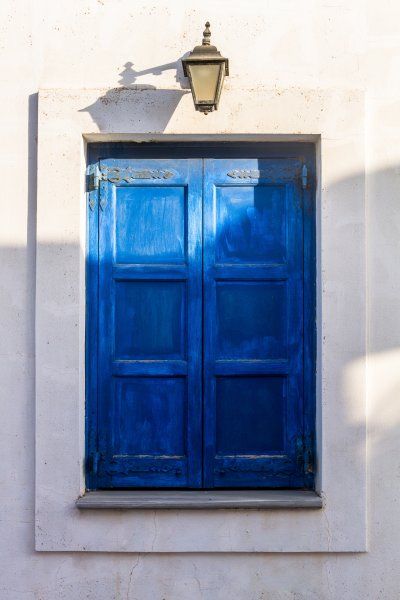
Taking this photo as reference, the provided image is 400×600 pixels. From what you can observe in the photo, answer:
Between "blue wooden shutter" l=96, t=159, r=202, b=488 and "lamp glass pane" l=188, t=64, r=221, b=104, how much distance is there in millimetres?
444

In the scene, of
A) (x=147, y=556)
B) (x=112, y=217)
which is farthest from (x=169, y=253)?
(x=147, y=556)

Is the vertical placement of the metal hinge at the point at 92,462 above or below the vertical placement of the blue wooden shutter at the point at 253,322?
below

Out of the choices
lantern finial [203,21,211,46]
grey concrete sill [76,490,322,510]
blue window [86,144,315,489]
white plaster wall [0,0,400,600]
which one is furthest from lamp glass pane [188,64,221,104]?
grey concrete sill [76,490,322,510]

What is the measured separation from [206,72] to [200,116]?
291 millimetres

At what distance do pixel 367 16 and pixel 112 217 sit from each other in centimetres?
179

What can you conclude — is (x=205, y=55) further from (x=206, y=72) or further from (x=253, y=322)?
(x=253, y=322)

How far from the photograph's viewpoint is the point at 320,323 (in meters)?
4.01

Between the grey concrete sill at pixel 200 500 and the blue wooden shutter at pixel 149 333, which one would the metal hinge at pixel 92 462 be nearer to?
the blue wooden shutter at pixel 149 333

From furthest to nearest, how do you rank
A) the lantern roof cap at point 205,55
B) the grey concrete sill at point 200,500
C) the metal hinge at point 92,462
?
the metal hinge at point 92,462
the grey concrete sill at point 200,500
the lantern roof cap at point 205,55

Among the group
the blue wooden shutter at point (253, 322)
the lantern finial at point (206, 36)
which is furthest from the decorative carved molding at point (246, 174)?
Answer: the lantern finial at point (206, 36)

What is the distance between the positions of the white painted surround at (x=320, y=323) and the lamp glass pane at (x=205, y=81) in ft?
0.64

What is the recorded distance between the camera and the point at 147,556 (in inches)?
156

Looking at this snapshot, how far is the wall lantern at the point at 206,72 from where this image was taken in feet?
12.2

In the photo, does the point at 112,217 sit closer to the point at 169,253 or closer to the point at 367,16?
the point at 169,253
